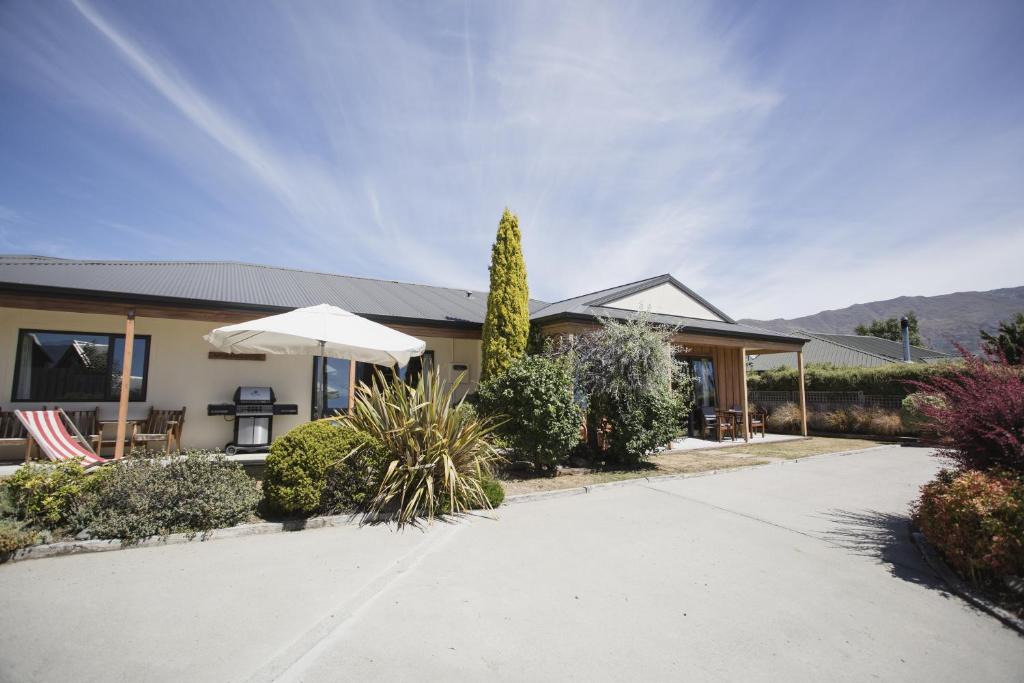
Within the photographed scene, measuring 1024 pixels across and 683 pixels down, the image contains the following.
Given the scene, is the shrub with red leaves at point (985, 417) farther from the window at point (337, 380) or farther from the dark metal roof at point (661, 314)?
the window at point (337, 380)

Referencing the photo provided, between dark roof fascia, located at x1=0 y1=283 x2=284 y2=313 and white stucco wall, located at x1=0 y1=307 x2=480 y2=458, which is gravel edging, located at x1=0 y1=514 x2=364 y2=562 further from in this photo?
white stucco wall, located at x1=0 y1=307 x2=480 y2=458

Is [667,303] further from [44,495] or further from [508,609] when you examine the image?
[44,495]

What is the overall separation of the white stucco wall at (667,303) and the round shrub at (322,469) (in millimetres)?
8713

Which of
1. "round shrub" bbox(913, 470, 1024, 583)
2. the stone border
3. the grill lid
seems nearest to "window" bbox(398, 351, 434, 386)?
the grill lid

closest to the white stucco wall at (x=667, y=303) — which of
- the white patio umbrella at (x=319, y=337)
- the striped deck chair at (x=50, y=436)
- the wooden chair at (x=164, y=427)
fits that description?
the white patio umbrella at (x=319, y=337)

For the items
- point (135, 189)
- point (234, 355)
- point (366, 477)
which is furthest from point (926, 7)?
point (135, 189)

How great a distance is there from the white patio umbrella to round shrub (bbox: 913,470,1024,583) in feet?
19.8

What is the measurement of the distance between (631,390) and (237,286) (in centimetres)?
868

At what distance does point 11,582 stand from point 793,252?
16.5 meters

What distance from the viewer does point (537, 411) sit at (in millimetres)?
7555

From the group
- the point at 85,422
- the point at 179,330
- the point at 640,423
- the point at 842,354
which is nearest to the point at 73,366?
the point at 85,422

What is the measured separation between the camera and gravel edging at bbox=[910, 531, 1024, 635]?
3.21 m

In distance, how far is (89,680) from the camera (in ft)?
7.81

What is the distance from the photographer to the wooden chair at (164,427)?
8.89 metres
